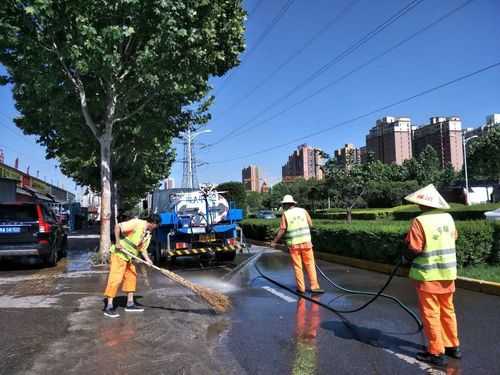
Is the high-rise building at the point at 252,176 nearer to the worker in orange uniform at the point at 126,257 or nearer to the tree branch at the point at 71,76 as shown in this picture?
the tree branch at the point at 71,76

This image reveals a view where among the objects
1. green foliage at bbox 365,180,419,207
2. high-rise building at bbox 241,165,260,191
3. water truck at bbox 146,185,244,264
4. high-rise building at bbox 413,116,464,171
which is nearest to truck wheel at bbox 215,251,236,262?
water truck at bbox 146,185,244,264

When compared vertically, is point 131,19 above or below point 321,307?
above

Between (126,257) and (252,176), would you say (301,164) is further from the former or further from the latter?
(126,257)

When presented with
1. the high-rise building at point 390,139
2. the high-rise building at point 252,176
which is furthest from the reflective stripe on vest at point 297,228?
the high-rise building at point 252,176

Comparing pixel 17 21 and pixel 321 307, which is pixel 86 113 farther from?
pixel 321 307

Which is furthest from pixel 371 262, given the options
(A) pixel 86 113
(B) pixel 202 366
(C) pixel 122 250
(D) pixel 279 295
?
(A) pixel 86 113

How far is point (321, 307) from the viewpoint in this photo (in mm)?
7367

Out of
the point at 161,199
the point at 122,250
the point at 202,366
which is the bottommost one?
the point at 202,366

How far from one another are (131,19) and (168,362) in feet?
30.7

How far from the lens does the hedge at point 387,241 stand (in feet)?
32.1

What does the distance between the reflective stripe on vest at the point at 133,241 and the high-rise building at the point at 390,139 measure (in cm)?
7300

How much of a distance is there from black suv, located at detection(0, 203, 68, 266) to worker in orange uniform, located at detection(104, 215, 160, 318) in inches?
231

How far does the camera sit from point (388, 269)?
35.6 feet

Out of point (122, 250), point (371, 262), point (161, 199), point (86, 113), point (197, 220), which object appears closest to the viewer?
point (122, 250)
